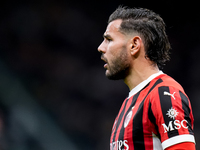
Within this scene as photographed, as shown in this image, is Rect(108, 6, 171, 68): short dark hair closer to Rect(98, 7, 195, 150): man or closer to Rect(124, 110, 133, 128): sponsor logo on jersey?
Rect(98, 7, 195, 150): man

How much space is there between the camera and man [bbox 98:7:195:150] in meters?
0.88

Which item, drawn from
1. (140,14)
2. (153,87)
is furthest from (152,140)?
(140,14)

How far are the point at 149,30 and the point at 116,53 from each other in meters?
0.23

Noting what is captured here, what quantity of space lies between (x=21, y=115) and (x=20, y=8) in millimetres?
2365

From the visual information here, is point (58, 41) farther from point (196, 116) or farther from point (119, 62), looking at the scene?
point (119, 62)

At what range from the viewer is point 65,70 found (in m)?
5.34

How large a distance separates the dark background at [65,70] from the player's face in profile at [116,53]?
400 centimetres

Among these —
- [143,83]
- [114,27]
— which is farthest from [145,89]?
[114,27]

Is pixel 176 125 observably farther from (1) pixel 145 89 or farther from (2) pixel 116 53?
(2) pixel 116 53

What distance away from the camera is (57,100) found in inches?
205

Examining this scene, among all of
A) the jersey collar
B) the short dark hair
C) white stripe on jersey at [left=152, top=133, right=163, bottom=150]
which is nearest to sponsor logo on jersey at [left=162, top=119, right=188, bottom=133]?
white stripe on jersey at [left=152, top=133, right=163, bottom=150]

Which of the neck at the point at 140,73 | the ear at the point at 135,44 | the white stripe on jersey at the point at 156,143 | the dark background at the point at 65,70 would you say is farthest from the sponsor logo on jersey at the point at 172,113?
the dark background at the point at 65,70

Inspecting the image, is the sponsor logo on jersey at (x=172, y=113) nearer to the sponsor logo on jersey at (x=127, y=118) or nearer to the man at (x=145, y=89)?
the man at (x=145, y=89)

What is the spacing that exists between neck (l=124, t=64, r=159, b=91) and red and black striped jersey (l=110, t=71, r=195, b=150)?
0.06 meters
